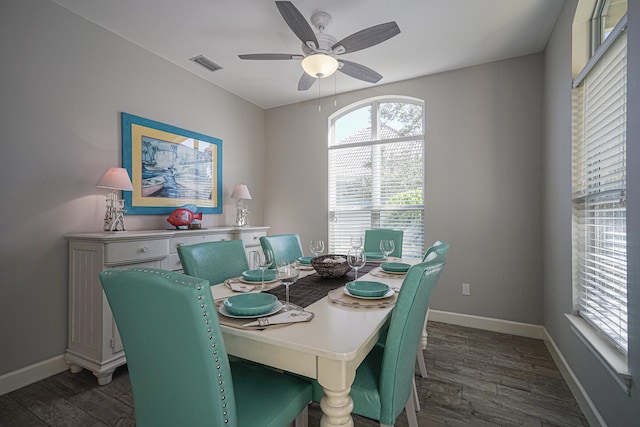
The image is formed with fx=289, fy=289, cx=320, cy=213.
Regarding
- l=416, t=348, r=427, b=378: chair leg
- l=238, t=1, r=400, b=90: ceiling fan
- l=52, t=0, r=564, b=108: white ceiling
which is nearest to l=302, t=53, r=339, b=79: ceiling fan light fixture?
l=238, t=1, r=400, b=90: ceiling fan

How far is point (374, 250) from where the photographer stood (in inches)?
111

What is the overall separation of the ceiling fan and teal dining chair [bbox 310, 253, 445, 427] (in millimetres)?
1545

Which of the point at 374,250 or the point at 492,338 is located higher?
the point at 374,250

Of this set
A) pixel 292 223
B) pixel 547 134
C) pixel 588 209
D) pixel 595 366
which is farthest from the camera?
pixel 292 223

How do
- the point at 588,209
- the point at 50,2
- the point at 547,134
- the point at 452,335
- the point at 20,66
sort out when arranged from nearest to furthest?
the point at 588,209 → the point at 20,66 → the point at 50,2 → the point at 547,134 → the point at 452,335

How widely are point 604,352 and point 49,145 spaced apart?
369 cm

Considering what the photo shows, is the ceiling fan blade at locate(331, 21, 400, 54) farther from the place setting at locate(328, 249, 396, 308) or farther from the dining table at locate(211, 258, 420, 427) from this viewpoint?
the dining table at locate(211, 258, 420, 427)

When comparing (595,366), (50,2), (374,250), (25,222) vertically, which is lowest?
(595,366)

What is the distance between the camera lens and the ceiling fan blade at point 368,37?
1.81m

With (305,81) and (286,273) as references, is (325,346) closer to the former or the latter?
(286,273)

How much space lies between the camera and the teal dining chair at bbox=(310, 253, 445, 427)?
3.42 ft

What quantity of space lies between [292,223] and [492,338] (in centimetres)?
268

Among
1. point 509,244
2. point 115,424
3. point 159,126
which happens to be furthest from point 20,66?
point 509,244

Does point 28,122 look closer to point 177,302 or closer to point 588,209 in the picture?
point 177,302
